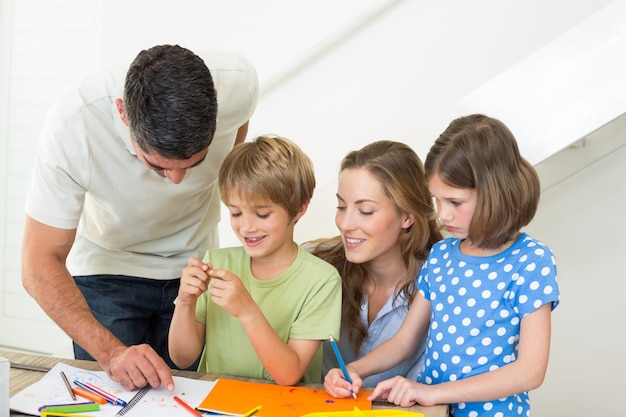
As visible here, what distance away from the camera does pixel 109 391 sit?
117 centimetres

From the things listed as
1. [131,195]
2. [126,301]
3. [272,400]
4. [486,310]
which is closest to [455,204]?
[486,310]

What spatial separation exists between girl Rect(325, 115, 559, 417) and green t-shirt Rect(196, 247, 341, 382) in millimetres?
136

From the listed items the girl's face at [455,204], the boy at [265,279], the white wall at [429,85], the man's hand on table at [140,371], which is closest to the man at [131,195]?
the man's hand on table at [140,371]

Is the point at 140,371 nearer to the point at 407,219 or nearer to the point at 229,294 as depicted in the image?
the point at 229,294

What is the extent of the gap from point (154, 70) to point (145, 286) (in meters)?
0.65

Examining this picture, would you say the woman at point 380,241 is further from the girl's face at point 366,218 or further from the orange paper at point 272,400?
the orange paper at point 272,400

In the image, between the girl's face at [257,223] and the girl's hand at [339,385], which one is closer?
the girl's hand at [339,385]

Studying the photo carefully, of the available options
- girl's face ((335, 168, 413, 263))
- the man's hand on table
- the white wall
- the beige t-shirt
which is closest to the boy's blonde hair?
girl's face ((335, 168, 413, 263))

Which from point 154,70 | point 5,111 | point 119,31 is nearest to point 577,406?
point 154,70

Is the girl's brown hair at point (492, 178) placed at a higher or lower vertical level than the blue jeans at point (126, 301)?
higher

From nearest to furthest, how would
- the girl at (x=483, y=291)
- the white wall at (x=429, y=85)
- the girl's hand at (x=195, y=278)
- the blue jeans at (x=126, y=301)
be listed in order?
the girl at (x=483, y=291), the girl's hand at (x=195, y=278), the blue jeans at (x=126, y=301), the white wall at (x=429, y=85)

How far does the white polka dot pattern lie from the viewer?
3.98 feet

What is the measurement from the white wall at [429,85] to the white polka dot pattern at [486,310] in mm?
849

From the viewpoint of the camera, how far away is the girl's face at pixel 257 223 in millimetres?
1379
